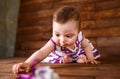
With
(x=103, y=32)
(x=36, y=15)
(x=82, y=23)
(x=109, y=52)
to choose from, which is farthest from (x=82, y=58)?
(x=36, y=15)

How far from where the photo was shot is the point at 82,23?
2.04 meters

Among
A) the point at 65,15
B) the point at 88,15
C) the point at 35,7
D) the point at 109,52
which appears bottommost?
the point at 109,52

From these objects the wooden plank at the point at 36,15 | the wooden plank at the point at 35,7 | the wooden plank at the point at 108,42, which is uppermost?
the wooden plank at the point at 35,7

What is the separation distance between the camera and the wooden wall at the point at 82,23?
1.85 metres

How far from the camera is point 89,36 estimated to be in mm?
1958

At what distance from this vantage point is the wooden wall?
1.85 m

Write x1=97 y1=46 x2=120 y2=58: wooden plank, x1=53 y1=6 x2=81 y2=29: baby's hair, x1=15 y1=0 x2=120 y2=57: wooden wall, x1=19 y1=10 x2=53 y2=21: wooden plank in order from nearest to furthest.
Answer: x1=53 y1=6 x2=81 y2=29: baby's hair → x1=97 y1=46 x2=120 y2=58: wooden plank → x1=15 y1=0 x2=120 y2=57: wooden wall → x1=19 y1=10 x2=53 y2=21: wooden plank

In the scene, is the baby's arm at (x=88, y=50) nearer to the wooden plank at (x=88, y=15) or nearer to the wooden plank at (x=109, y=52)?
the wooden plank at (x=109, y=52)

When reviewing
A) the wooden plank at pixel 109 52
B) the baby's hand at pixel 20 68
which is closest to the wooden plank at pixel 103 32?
the wooden plank at pixel 109 52

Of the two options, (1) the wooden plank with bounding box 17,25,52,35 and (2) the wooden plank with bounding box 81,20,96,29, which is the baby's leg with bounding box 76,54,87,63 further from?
(1) the wooden plank with bounding box 17,25,52,35

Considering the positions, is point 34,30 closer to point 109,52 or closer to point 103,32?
point 103,32

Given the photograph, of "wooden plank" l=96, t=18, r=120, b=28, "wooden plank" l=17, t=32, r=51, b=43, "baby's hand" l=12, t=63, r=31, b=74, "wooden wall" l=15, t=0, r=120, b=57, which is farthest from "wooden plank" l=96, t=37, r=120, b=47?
"baby's hand" l=12, t=63, r=31, b=74

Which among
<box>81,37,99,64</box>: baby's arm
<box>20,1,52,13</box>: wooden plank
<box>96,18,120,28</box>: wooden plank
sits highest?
<box>20,1,52,13</box>: wooden plank

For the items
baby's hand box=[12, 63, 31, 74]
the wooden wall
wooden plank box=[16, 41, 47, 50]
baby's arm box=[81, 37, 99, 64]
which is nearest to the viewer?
baby's hand box=[12, 63, 31, 74]
